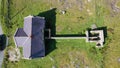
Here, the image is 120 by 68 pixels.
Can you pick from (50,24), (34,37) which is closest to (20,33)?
(34,37)

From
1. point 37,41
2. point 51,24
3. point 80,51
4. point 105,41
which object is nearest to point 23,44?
point 37,41

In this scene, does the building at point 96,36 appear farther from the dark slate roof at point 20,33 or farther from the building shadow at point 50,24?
the dark slate roof at point 20,33

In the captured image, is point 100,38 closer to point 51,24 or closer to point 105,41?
point 105,41

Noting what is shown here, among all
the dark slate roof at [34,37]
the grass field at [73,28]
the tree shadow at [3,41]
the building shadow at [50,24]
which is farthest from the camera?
the tree shadow at [3,41]

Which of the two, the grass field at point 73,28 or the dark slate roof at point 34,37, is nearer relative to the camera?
the dark slate roof at point 34,37

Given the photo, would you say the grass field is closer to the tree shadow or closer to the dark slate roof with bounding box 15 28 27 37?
the tree shadow

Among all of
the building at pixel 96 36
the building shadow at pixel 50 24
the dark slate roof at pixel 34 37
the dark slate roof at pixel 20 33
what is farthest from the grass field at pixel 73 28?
the dark slate roof at pixel 20 33

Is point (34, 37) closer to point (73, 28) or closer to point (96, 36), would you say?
point (73, 28)
